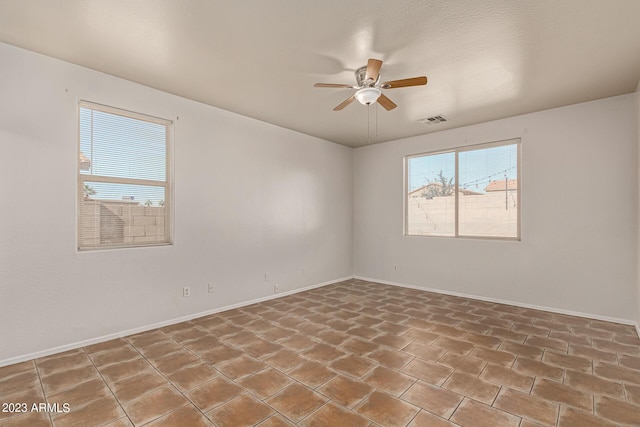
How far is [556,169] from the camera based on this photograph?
4176 mm

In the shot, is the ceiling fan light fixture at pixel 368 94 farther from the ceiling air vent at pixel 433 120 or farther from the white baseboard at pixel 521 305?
the white baseboard at pixel 521 305

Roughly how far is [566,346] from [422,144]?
3.58 meters

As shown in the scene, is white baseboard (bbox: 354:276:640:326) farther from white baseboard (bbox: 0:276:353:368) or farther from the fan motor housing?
the fan motor housing

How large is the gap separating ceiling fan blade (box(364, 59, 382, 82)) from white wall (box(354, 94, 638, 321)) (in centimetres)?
298

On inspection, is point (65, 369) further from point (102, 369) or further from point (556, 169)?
point (556, 169)

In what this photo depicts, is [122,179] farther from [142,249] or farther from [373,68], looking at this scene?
[373,68]

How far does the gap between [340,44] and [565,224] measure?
3762 millimetres

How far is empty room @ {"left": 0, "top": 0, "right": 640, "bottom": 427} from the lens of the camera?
2.22m

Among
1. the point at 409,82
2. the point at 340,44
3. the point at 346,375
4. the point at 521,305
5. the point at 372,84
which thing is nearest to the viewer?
the point at 346,375

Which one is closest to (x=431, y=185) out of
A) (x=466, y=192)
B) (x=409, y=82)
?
(x=466, y=192)

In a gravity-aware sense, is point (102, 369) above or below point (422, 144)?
below

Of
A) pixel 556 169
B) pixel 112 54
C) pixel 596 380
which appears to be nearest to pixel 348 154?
pixel 556 169

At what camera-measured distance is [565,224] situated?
4.11 metres

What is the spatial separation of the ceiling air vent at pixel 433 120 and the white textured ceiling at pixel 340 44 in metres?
0.63
